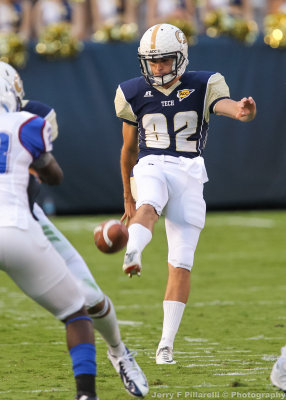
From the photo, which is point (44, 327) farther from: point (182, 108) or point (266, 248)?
point (266, 248)

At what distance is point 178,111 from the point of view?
4957 mm

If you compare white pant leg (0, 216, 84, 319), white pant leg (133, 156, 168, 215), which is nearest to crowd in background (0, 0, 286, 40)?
white pant leg (133, 156, 168, 215)

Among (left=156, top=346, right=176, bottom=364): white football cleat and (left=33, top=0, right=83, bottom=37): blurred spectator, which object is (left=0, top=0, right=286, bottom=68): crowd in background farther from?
(left=156, top=346, right=176, bottom=364): white football cleat

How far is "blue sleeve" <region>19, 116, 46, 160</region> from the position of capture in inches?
133

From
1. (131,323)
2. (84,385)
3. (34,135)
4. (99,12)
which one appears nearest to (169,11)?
(99,12)

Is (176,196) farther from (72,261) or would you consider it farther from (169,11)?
(169,11)

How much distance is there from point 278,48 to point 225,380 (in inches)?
314

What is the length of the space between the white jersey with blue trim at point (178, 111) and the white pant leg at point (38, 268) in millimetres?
1728

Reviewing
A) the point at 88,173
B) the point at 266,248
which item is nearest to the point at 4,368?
the point at 266,248

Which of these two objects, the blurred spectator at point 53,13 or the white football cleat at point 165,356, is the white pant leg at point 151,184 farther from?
the blurred spectator at point 53,13

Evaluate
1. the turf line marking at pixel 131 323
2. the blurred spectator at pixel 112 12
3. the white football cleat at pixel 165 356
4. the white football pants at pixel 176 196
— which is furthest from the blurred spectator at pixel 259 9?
the white football cleat at pixel 165 356

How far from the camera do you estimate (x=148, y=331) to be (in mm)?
5527

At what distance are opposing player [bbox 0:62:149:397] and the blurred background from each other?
725 cm

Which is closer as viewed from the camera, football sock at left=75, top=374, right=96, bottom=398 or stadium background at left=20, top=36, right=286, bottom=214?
football sock at left=75, top=374, right=96, bottom=398
